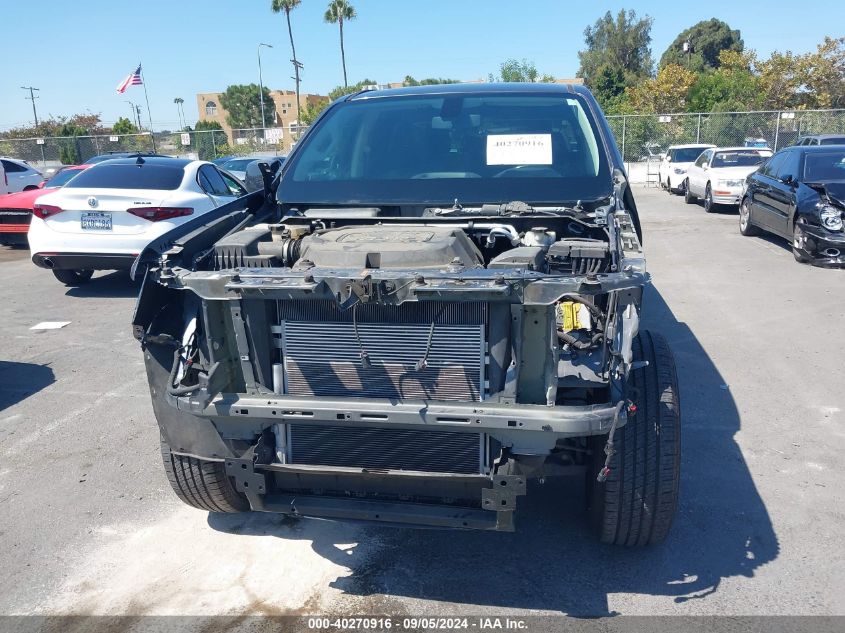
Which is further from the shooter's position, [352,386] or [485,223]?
[485,223]

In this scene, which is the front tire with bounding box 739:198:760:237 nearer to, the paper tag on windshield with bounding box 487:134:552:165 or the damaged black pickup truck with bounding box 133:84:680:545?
the paper tag on windshield with bounding box 487:134:552:165

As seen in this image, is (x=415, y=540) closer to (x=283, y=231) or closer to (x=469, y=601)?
(x=469, y=601)

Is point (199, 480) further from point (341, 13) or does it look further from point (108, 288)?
point (341, 13)

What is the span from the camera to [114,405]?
5262mm

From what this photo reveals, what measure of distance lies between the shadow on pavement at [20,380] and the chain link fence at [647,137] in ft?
60.8

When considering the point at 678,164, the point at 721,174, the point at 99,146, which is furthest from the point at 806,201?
the point at 99,146

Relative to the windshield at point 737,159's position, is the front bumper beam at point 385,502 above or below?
below

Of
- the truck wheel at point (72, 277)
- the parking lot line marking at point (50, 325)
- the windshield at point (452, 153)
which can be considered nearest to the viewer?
the windshield at point (452, 153)

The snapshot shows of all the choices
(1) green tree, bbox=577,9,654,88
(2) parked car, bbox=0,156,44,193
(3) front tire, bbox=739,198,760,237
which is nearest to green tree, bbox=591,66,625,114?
(1) green tree, bbox=577,9,654,88

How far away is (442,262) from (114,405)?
3469 mm

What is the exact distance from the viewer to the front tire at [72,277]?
30.7 ft

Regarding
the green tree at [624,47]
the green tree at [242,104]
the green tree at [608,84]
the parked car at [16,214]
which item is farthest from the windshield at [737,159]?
the green tree at [242,104]

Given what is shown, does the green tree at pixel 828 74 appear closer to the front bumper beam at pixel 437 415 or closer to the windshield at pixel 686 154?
the windshield at pixel 686 154

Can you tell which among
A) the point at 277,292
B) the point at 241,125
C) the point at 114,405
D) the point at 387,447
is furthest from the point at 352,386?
the point at 241,125
